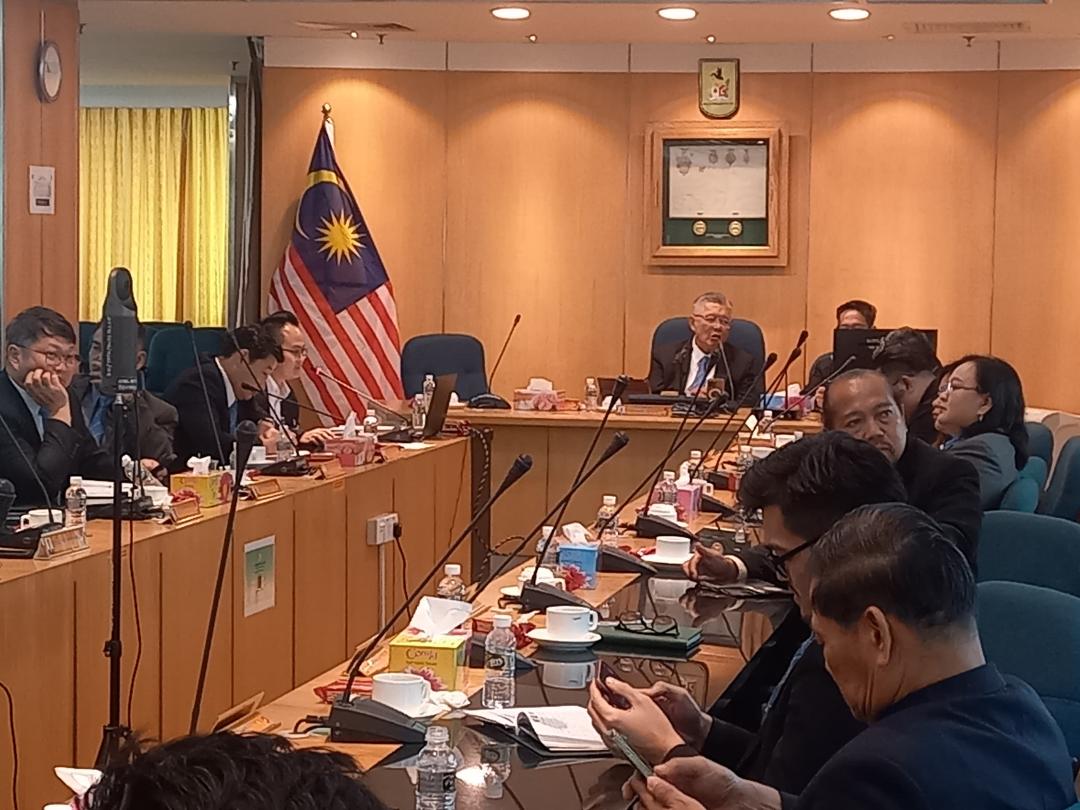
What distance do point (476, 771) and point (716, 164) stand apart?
22.4 ft

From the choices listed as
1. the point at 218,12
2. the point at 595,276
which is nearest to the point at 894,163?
the point at 595,276

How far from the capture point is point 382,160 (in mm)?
9008

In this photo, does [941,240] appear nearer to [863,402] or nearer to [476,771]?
[863,402]

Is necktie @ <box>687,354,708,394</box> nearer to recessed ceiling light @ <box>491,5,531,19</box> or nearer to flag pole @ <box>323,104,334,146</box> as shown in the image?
recessed ceiling light @ <box>491,5,531,19</box>

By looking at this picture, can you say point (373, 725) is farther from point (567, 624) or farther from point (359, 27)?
point (359, 27)

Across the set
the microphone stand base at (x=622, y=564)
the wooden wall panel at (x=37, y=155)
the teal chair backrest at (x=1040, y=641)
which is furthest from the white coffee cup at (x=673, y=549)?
the wooden wall panel at (x=37, y=155)

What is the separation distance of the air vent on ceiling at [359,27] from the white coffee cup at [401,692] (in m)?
6.05

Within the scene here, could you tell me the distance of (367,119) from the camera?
29.4 feet

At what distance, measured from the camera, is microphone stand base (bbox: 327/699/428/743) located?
2.42 metres

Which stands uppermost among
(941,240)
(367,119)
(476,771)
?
(367,119)

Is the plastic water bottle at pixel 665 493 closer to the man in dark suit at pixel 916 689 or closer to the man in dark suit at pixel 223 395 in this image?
the man in dark suit at pixel 223 395

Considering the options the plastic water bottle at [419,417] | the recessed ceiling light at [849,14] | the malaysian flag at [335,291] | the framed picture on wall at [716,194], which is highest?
the recessed ceiling light at [849,14]

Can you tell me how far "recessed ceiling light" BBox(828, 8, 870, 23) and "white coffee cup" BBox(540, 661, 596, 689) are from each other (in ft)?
17.2

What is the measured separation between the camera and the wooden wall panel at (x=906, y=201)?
861 cm
